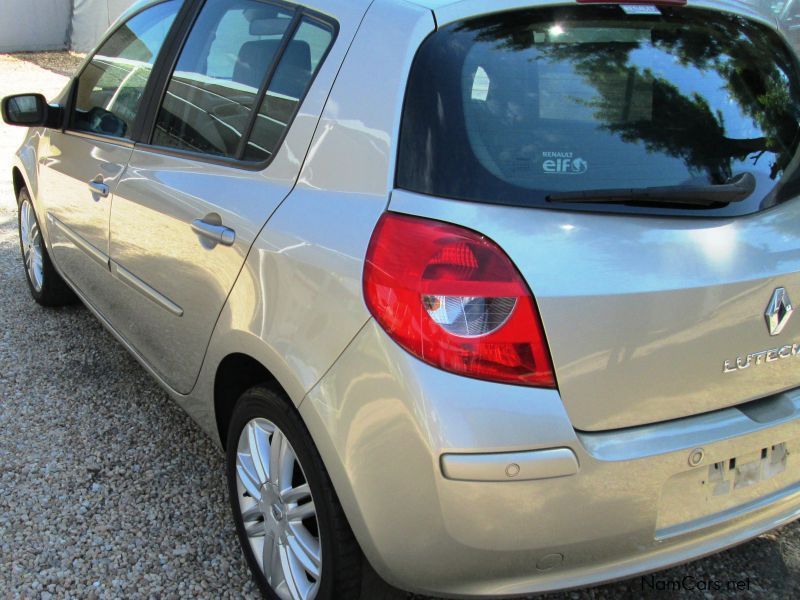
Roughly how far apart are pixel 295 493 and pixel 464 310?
29.8 inches

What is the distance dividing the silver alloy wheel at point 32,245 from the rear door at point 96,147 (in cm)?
57

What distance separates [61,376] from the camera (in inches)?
150

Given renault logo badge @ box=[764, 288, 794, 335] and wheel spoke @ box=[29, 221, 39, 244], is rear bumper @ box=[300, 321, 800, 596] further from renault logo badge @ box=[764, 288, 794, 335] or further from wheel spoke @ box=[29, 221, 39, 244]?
wheel spoke @ box=[29, 221, 39, 244]

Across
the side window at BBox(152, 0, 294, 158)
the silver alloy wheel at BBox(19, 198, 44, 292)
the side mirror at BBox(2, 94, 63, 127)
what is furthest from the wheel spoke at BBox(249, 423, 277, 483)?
the silver alloy wheel at BBox(19, 198, 44, 292)

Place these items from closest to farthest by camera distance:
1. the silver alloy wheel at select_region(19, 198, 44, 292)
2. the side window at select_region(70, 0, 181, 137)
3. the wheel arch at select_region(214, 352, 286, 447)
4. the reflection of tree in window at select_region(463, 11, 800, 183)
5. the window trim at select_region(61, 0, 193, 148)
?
the reflection of tree in window at select_region(463, 11, 800, 183) < the wheel arch at select_region(214, 352, 286, 447) < the window trim at select_region(61, 0, 193, 148) < the side window at select_region(70, 0, 181, 137) < the silver alloy wheel at select_region(19, 198, 44, 292)

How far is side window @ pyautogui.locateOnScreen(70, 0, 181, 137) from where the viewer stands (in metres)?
3.02

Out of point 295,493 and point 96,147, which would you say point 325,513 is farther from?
point 96,147

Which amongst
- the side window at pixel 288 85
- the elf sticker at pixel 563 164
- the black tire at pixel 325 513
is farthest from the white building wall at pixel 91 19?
the elf sticker at pixel 563 164

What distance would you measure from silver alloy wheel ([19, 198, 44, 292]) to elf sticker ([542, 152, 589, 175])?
11.3 feet

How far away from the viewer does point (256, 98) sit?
7.70 feet

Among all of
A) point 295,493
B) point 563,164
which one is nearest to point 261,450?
point 295,493

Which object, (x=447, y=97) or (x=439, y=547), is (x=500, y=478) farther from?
(x=447, y=97)

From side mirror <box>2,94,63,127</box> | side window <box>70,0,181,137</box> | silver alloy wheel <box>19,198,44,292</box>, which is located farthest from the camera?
silver alloy wheel <box>19,198,44,292</box>

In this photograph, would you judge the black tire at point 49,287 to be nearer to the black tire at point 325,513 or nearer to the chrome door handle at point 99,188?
the chrome door handle at point 99,188
